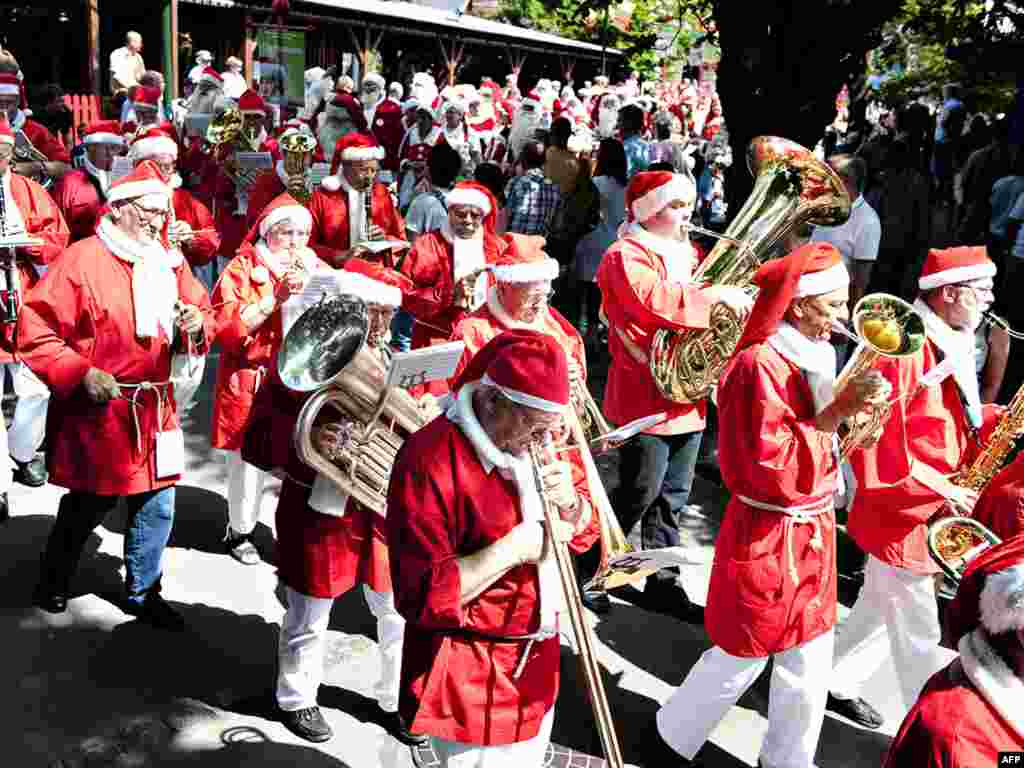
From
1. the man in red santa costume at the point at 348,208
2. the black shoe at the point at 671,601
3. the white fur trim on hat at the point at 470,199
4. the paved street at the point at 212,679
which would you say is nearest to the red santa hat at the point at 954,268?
the paved street at the point at 212,679

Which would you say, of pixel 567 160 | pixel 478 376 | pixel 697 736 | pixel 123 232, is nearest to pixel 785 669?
pixel 697 736

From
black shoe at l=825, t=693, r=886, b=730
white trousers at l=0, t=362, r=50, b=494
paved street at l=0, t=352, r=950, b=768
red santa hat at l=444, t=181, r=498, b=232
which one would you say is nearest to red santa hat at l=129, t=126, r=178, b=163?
white trousers at l=0, t=362, r=50, b=494

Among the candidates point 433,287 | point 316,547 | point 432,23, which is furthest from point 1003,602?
point 432,23

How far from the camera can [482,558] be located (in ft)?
9.41

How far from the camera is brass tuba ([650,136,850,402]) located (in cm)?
517

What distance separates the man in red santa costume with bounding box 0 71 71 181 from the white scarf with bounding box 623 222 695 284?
4.19 meters

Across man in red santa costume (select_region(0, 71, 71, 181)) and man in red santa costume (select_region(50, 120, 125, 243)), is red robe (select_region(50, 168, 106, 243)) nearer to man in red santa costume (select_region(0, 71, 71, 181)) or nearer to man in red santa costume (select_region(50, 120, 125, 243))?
man in red santa costume (select_region(50, 120, 125, 243))

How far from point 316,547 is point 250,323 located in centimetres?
158

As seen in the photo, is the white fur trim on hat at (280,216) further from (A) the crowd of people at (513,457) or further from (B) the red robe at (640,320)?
(B) the red robe at (640,320)

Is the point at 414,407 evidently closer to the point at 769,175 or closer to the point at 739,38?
the point at 769,175

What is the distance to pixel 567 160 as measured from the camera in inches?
396

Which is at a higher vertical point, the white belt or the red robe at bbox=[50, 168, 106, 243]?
the red robe at bbox=[50, 168, 106, 243]

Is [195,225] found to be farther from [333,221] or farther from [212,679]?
[212,679]

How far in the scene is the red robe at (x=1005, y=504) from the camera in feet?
11.3
